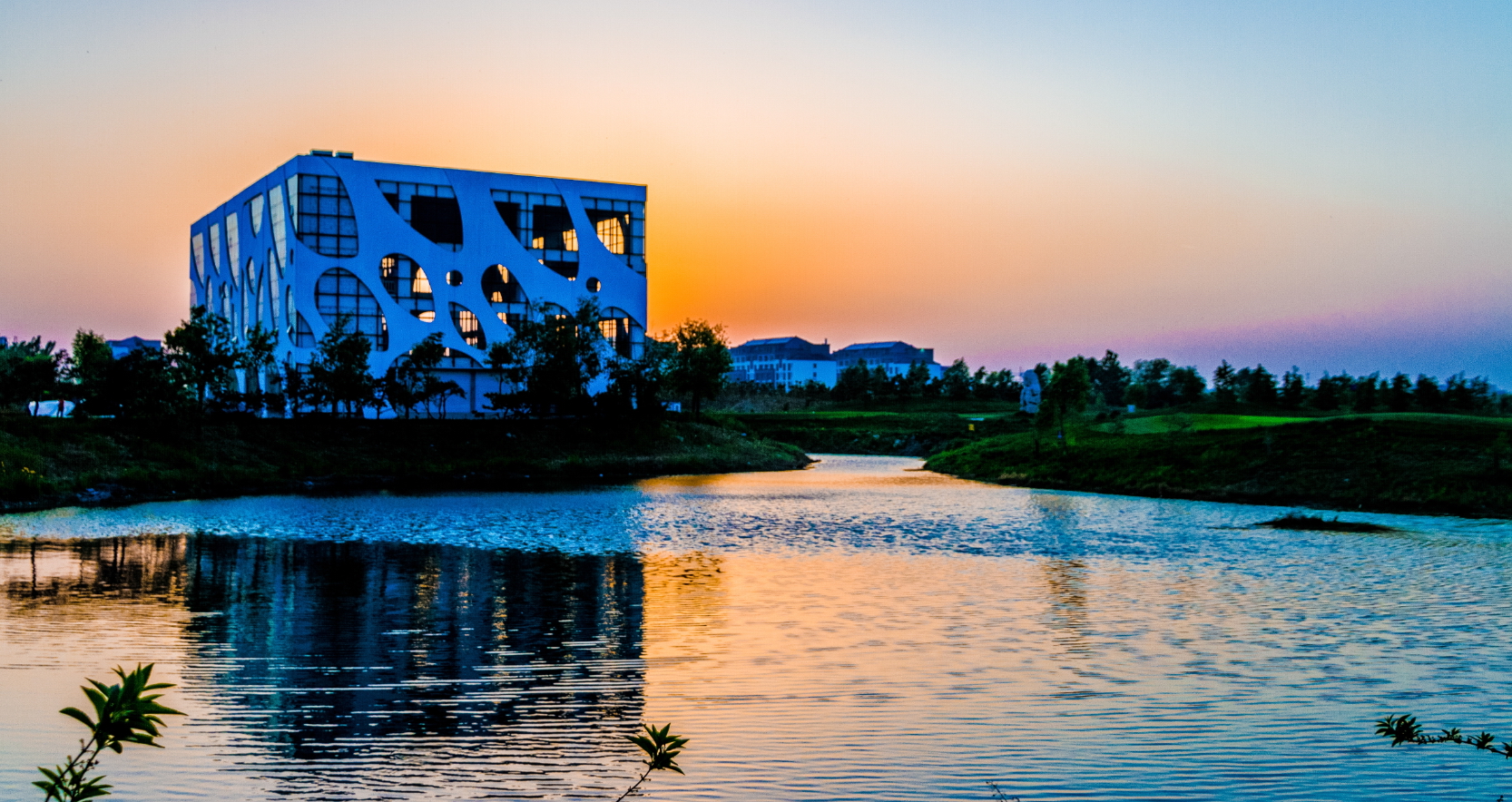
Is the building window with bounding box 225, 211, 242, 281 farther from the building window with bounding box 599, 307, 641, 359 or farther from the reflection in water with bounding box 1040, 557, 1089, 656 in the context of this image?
the reflection in water with bounding box 1040, 557, 1089, 656

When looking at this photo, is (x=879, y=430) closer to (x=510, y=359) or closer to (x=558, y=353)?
(x=558, y=353)

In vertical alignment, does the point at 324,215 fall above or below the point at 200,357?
above

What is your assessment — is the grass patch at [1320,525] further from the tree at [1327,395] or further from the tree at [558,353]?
the tree at [1327,395]

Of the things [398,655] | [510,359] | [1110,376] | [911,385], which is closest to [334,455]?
[510,359]

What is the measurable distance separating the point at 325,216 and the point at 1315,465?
2676 inches

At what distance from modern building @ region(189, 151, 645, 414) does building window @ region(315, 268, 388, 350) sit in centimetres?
9

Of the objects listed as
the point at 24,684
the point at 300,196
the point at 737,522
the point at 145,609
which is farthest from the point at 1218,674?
the point at 300,196

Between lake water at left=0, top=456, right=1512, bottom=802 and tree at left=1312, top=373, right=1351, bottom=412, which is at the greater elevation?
tree at left=1312, top=373, right=1351, bottom=412

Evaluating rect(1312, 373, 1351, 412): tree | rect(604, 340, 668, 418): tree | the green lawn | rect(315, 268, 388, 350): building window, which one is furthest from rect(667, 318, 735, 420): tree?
rect(1312, 373, 1351, 412): tree

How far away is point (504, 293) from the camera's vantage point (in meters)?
91.6

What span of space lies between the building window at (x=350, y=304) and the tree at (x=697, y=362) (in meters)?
22.1

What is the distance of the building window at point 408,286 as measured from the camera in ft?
285

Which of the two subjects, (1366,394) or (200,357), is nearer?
(200,357)

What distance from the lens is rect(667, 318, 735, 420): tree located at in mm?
94125
